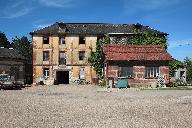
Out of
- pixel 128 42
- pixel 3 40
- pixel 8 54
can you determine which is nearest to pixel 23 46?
pixel 3 40

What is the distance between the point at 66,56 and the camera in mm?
46562

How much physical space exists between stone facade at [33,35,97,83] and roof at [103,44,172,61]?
953 cm

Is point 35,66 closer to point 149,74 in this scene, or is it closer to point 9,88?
point 9,88

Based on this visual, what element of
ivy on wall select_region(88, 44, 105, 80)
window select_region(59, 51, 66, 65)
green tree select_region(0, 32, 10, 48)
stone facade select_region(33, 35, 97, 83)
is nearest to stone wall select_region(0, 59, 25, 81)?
stone facade select_region(33, 35, 97, 83)

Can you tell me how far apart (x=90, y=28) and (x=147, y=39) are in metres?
9.49

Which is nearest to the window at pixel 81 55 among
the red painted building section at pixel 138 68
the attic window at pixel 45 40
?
the attic window at pixel 45 40

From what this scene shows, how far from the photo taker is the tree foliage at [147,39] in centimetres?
4362

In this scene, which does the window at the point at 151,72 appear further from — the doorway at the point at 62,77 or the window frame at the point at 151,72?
the doorway at the point at 62,77

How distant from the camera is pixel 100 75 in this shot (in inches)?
1671

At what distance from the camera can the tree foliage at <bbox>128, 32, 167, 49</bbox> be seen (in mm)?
43625

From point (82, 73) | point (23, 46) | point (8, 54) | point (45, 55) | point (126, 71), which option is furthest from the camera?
point (23, 46)

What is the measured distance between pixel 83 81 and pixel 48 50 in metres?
7.39

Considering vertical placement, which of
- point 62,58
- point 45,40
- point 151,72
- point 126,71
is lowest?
point 151,72

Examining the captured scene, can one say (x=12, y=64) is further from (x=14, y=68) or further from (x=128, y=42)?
(x=128, y=42)
